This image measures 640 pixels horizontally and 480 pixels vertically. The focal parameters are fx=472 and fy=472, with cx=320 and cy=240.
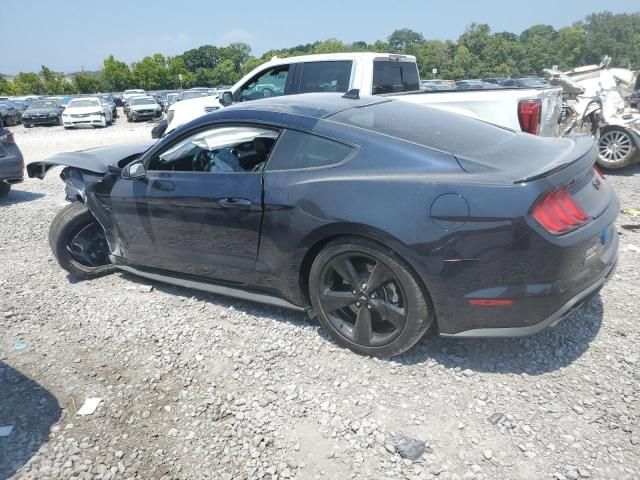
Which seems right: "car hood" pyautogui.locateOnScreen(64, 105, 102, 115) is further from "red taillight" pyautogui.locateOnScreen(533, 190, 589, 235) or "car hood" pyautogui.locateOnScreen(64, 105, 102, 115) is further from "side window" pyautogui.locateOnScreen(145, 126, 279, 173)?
"red taillight" pyautogui.locateOnScreen(533, 190, 589, 235)

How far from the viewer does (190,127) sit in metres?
3.60

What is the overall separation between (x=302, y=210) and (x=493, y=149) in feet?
4.06

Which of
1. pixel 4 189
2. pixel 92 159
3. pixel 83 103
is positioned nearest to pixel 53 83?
pixel 83 103

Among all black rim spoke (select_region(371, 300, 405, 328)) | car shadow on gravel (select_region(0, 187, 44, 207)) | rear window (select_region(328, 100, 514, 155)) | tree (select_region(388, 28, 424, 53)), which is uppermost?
tree (select_region(388, 28, 424, 53))

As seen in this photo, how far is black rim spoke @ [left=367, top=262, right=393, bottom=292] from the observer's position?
9.16ft

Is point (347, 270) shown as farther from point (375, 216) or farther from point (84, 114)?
point (84, 114)

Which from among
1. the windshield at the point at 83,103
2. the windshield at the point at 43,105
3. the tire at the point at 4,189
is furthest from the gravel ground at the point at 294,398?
the windshield at the point at 43,105

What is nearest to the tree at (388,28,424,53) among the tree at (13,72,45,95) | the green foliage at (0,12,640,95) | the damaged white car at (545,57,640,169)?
the green foliage at (0,12,640,95)

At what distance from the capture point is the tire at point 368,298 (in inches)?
108

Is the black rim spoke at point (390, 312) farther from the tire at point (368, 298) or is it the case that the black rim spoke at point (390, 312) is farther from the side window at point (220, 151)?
the side window at point (220, 151)

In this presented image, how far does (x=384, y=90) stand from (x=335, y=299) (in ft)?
15.7

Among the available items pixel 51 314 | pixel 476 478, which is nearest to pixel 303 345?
pixel 476 478

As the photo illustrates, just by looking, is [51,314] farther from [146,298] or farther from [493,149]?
[493,149]

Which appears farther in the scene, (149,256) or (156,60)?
(156,60)
